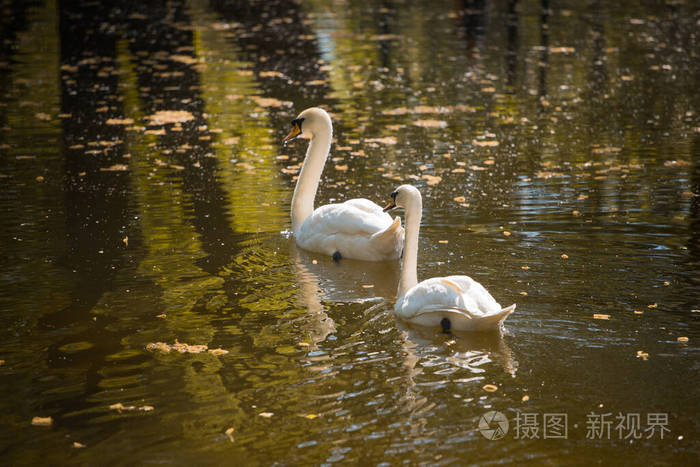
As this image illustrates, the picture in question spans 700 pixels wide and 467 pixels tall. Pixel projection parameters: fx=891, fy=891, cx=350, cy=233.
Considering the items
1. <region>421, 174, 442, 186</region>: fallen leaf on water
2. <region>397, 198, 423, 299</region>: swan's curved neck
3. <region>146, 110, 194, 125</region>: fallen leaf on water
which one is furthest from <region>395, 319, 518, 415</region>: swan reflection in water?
<region>146, 110, 194, 125</region>: fallen leaf on water

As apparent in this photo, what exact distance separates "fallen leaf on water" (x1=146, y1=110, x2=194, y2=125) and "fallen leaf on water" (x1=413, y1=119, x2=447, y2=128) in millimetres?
3763

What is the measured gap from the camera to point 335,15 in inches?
1099

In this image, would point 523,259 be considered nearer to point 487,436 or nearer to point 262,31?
point 487,436

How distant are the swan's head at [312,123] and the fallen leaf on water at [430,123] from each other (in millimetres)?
4564

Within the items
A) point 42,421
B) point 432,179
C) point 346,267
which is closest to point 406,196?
point 346,267

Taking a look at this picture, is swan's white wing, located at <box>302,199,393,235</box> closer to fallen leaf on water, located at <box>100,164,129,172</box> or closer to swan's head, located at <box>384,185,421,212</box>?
swan's head, located at <box>384,185,421,212</box>

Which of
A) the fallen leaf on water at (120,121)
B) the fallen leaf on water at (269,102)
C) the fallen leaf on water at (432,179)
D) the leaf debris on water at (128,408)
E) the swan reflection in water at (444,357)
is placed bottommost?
the fallen leaf on water at (432,179)

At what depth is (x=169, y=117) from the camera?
584 inches

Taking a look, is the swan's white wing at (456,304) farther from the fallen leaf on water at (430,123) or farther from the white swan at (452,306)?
the fallen leaf on water at (430,123)

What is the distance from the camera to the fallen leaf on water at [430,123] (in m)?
13.9

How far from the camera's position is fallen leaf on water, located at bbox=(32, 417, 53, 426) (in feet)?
18.1

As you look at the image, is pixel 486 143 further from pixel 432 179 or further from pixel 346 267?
pixel 346 267

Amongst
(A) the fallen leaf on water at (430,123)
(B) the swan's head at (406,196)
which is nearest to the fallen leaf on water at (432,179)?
(A) the fallen leaf on water at (430,123)

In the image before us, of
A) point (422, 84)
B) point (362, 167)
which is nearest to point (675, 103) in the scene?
point (422, 84)
